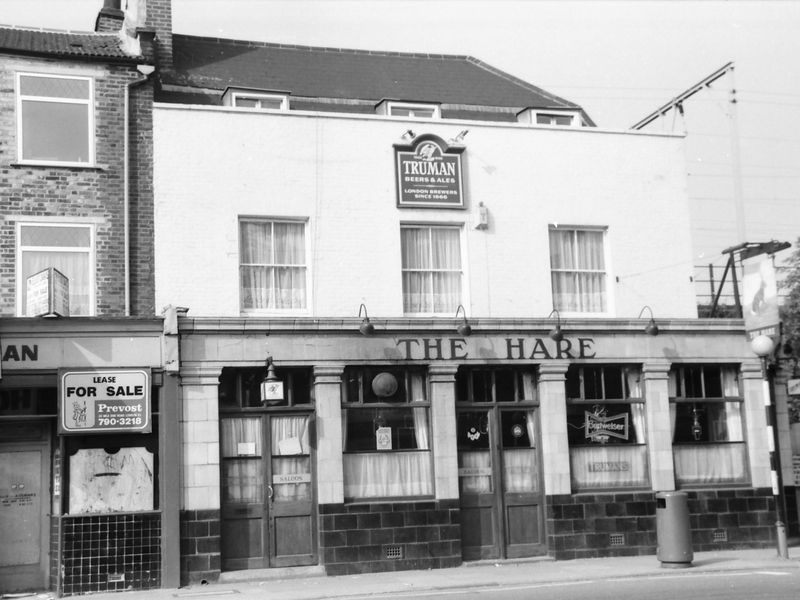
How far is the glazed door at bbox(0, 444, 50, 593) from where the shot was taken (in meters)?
17.6

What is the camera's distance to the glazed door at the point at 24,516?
1762cm

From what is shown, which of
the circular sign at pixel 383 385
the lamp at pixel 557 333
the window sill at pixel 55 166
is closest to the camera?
the window sill at pixel 55 166

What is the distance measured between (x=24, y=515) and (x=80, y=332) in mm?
3189

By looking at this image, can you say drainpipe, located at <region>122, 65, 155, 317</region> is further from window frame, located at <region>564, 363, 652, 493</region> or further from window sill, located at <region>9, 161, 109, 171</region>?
window frame, located at <region>564, 363, 652, 493</region>

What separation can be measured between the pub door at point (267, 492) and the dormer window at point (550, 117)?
8460 mm

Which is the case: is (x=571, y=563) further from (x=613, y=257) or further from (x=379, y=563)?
(x=613, y=257)

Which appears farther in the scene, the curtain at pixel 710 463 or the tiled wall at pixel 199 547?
the curtain at pixel 710 463

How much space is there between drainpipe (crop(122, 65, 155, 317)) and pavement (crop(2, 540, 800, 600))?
4846mm

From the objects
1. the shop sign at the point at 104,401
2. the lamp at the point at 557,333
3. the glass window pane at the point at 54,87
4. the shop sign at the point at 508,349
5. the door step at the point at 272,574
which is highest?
the glass window pane at the point at 54,87

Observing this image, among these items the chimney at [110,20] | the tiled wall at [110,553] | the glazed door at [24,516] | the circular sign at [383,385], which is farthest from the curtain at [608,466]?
the chimney at [110,20]

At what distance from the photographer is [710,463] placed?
21156mm

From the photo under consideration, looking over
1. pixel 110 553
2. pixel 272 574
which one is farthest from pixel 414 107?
pixel 110 553

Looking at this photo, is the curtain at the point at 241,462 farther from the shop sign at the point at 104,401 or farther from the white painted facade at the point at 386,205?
the white painted facade at the point at 386,205

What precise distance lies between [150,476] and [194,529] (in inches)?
45.1
